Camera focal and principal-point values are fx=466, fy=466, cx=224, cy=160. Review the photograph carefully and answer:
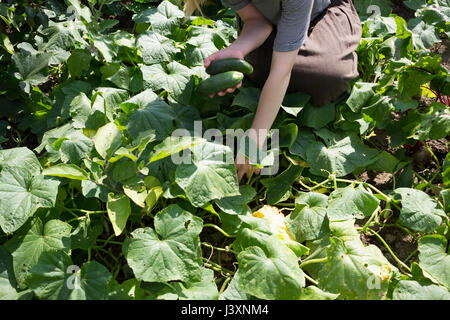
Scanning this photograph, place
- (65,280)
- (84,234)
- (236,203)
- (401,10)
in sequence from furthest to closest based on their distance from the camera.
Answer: (401,10) < (236,203) < (84,234) < (65,280)

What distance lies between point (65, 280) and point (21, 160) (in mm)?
582

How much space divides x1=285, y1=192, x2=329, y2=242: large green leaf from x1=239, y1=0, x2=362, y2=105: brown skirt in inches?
22.1

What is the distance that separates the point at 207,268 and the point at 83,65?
4.16 feet

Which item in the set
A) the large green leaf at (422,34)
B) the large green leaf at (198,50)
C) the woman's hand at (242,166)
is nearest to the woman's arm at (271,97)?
the woman's hand at (242,166)

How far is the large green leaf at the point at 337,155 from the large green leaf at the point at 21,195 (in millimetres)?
1146

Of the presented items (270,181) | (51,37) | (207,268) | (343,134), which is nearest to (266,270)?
(207,268)

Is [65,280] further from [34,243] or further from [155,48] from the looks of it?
[155,48]

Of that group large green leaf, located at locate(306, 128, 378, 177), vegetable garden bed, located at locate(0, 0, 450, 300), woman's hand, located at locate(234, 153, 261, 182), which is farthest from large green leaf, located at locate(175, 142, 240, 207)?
large green leaf, located at locate(306, 128, 378, 177)

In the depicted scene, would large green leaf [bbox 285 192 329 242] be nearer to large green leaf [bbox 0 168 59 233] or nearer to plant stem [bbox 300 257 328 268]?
plant stem [bbox 300 257 328 268]

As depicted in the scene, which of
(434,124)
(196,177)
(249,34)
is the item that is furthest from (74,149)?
(434,124)

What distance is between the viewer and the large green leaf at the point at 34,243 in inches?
64.7

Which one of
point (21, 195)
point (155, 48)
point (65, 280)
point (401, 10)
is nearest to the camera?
point (65, 280)

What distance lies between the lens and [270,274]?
161 centimetres
